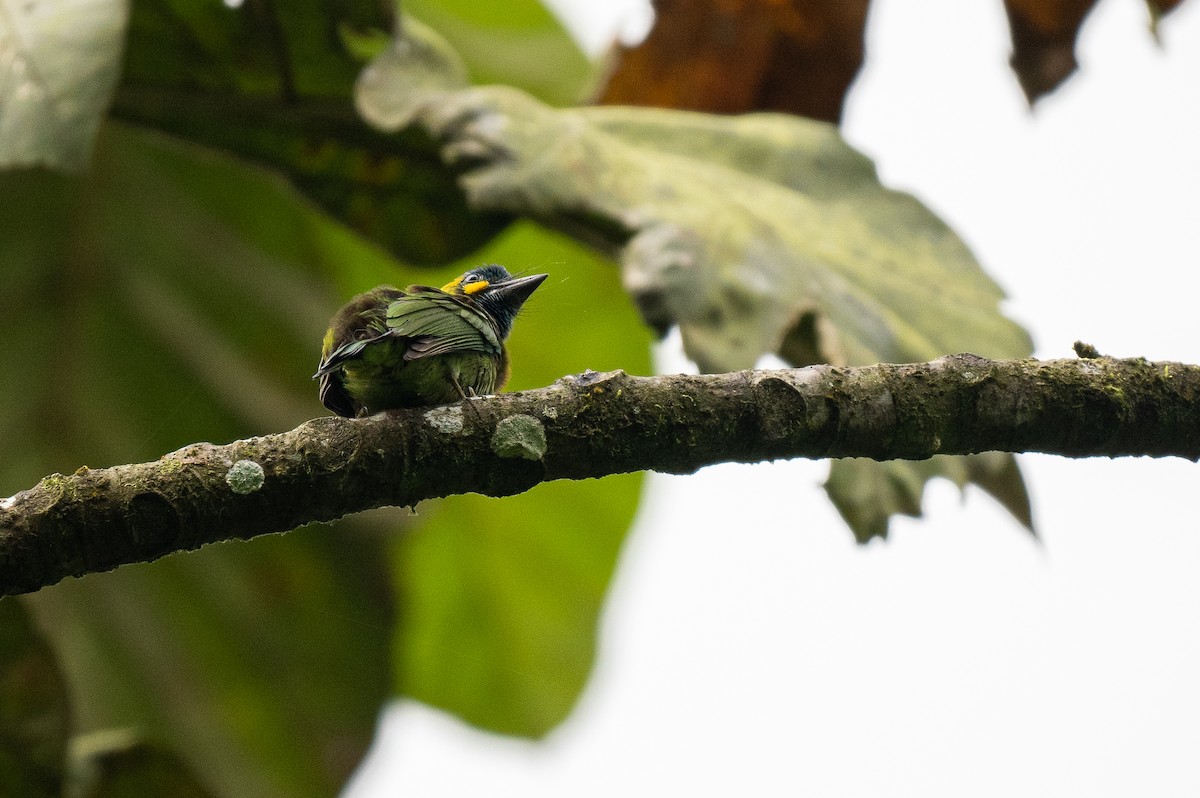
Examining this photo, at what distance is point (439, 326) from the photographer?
305cm

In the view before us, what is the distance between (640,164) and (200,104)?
1730 millimetres

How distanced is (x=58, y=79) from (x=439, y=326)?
1.16 metres

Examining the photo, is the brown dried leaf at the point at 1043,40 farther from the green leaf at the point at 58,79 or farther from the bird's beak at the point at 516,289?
the green leaf at the point at 58,79

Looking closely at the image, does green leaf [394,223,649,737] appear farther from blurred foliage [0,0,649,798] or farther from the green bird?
the green bird

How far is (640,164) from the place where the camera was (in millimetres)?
3668

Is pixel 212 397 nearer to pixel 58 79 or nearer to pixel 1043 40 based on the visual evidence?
pixel 58 79

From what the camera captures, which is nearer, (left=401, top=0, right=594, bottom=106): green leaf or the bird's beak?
the bird's beak

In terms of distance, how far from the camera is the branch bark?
202 cm

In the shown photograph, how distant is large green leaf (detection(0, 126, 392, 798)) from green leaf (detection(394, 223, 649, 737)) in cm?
54

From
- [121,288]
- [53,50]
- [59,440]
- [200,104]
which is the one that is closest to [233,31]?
[200,104]

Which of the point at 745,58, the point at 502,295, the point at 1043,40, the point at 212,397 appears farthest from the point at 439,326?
the point at 212,397

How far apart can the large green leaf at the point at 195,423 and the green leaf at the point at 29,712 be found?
1.53 m

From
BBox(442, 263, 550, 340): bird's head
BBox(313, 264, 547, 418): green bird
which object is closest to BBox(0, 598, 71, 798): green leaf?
BBox(313, 264, 547, 418): green bird

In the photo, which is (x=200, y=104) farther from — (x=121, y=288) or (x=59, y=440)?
(x=59, y=440)
